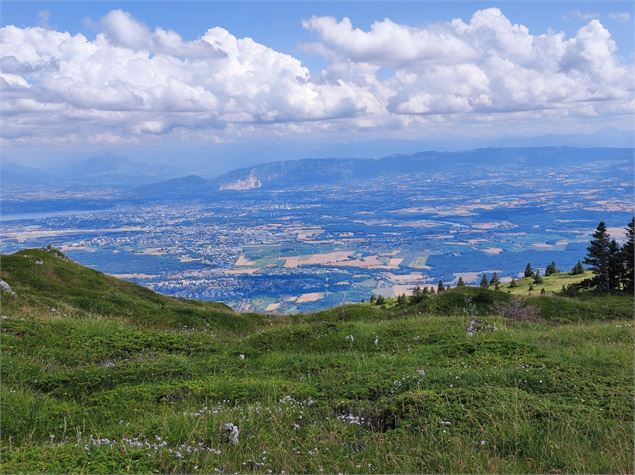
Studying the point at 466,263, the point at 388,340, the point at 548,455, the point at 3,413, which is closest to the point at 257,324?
the point at 388,340

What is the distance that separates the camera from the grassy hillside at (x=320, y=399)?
6.05 m

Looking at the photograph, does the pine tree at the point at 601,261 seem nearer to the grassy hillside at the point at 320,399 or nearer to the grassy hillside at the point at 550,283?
the grassy hillside at the point at 550,283

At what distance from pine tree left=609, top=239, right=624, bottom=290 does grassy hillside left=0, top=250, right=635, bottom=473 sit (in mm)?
23600

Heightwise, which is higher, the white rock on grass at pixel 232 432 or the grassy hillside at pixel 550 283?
the white rock on grass at pixel 232 432

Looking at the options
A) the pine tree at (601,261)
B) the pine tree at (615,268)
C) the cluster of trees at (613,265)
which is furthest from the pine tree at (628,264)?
the pine tree at (601,261)

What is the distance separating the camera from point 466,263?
14788 cm

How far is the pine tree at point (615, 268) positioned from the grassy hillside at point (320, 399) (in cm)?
2360

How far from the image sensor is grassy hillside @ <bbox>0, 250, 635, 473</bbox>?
19.9ft

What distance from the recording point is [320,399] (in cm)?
870

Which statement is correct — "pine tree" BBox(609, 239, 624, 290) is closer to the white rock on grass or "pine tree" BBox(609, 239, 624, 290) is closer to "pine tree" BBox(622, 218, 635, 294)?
"pine tree" BBox(622, 218, 635, 294)

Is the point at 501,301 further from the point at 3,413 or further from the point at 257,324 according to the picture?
the point at 3,413

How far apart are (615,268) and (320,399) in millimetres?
34683

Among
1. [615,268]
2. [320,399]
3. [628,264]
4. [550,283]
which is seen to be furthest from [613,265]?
[320,399]

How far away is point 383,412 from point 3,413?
6106 millimetres
